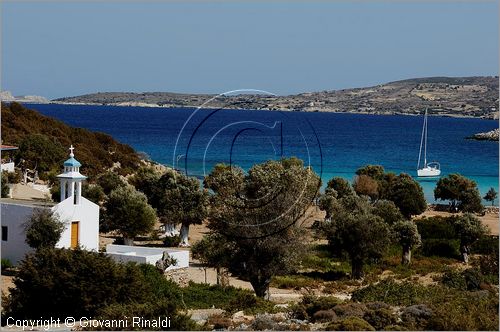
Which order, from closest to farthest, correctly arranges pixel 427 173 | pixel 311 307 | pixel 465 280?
pixel 311 307 → pixel 465 280 → pixel 427 173

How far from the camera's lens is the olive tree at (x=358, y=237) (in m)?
30.2

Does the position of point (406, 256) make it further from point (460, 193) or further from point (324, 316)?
point (460, 193)

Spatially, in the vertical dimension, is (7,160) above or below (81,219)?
above

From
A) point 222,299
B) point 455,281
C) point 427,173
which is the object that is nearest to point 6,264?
point 222,299

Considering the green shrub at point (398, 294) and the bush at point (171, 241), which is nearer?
the green shrub at point (398, 294)

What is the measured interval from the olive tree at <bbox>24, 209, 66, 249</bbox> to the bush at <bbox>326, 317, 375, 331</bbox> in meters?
12.3

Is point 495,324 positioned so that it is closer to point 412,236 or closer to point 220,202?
point 220,202

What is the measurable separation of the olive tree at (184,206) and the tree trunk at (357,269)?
23.6 feet

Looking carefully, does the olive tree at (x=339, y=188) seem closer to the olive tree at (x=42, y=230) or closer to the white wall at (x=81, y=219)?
the white wall at (x=81, y=219)

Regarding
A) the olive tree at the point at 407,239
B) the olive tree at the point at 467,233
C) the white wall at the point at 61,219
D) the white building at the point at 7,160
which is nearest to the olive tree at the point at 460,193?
the olive tree at the point at 467,233

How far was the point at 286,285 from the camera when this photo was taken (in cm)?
2723

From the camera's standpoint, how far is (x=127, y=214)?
31797 millimetres

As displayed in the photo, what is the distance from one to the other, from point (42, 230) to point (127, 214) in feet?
20.7

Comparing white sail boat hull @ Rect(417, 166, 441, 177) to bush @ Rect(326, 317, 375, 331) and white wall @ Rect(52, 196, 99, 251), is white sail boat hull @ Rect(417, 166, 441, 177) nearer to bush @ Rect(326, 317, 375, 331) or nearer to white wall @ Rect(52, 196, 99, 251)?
white wall @ Rect(52, 196, 99, 251)
